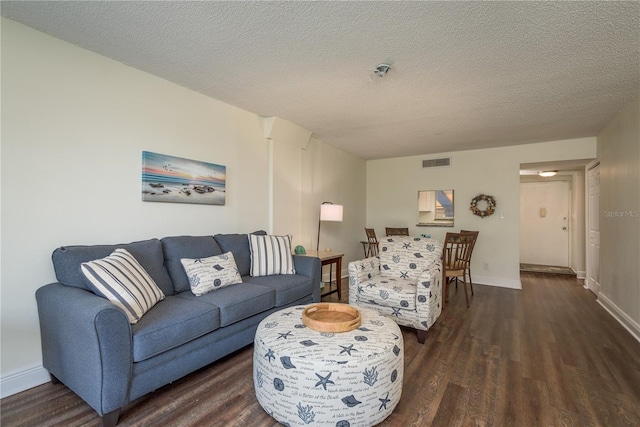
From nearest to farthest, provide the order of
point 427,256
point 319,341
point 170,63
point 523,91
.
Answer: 1. point 319,341
2. point 170,63
3. point 523,91
4. point 427,256

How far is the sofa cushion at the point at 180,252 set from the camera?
7.65ft

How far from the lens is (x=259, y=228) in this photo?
355 cm

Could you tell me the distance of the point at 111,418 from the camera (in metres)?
1.47

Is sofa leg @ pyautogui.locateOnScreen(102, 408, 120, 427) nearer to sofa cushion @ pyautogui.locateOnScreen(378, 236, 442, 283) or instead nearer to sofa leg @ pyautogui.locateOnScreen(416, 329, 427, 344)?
sofa leg @ pyautogui.locateOnScreen(416, 329, 427, 344)

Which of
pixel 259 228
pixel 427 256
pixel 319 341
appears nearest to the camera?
pixel 319 341

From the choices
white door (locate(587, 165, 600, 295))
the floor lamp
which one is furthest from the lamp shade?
white door (locate(587, 165, 600, 295))

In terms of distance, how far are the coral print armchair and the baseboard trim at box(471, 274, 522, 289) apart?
242 cm

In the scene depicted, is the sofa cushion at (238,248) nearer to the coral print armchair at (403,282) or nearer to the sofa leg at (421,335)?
the coral print armchair at (403,282)

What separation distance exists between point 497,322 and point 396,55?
283 cm

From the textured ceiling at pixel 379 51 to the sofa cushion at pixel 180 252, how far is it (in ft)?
4.70

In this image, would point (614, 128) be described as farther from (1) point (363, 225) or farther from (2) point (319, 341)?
(2) point (319, 341)

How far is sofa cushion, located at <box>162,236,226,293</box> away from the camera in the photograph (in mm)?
2332

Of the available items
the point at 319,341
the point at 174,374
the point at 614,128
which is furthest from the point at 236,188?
the point at 614,128

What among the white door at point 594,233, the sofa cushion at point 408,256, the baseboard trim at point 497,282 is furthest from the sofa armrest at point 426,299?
the white door at point 594,233
